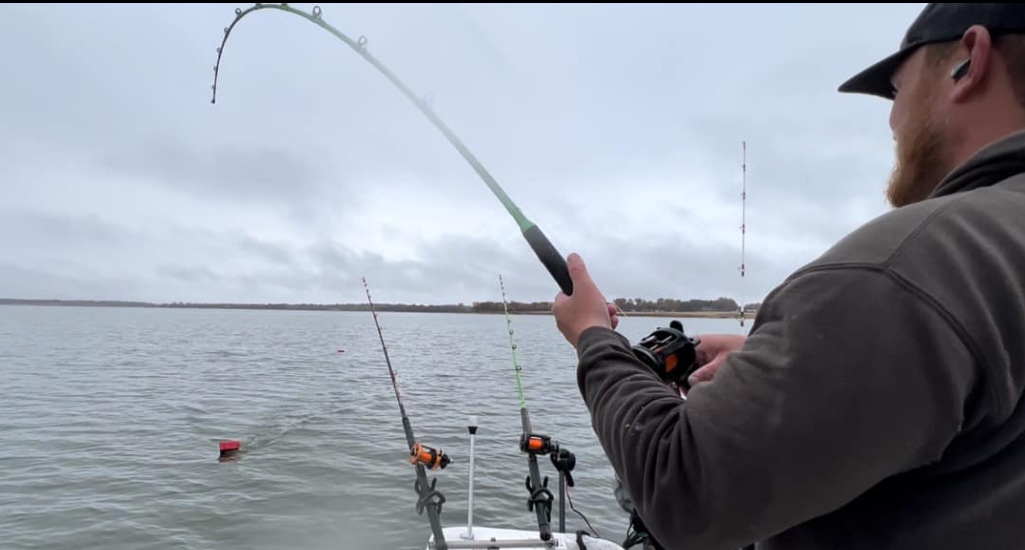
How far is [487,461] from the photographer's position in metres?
10.4

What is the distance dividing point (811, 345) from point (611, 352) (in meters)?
0.48

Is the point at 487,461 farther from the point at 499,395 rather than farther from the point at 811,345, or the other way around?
the point at 811,345

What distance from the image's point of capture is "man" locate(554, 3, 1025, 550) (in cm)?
84

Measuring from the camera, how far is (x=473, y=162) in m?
2.71

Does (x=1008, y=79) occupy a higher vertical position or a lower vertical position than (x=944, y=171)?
higher

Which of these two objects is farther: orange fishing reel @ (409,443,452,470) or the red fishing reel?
orange fishing reel @ (409,443,452,470)

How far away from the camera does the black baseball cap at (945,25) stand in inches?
42.4

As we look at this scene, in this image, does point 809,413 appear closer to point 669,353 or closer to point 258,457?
point 669,353

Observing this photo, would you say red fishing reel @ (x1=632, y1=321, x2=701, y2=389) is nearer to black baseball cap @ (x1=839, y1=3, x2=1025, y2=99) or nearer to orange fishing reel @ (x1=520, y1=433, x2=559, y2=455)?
black baseball cap @ (x1=839, y1=3, x2=1025, y2=99)

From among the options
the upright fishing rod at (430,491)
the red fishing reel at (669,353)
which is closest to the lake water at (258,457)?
the upright fishing rod at (430,491)

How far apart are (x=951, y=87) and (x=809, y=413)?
2.70 ft

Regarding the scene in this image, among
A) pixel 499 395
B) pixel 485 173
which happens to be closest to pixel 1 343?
pixel 499 395

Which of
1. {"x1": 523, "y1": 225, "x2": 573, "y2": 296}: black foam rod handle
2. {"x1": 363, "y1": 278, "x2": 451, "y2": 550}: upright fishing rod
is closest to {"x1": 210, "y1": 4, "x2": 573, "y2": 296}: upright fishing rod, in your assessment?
{"x1": 523, "y1": 225, "x2": 573, "y2": 296}: black foam rod handle

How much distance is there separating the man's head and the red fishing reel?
2.07 ft
